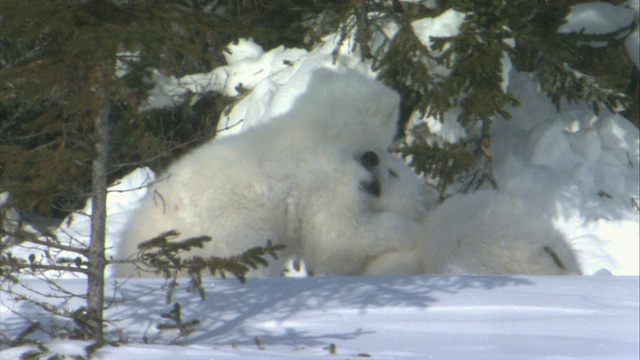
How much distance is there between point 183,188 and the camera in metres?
4.03

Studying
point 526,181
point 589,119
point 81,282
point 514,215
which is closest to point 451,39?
point 514,215

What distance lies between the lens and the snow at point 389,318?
8.85 ft

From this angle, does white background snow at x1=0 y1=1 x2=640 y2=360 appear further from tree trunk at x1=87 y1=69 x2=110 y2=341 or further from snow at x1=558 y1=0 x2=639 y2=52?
snow at x1=558 y1=0 x2=639 y2=52

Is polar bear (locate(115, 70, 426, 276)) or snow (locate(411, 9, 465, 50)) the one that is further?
snow (locate(411, 9, 465, 50))

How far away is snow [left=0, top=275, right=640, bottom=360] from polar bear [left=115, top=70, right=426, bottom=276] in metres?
0.43

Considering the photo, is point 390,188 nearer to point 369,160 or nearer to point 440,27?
point 369,160

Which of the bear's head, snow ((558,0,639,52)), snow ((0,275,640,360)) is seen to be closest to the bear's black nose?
the bear's head

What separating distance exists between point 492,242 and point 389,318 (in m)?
1.40

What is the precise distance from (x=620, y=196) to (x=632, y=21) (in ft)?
5.16

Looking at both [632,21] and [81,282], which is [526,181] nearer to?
[632,21]

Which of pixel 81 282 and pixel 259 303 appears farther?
pixel 81 282

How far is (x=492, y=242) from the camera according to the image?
4.33m

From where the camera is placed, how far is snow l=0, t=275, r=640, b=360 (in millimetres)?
2697

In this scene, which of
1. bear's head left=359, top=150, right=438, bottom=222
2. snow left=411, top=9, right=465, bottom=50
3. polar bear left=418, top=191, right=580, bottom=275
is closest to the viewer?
polar bear left=418, top=191, right=580, bottom=275
